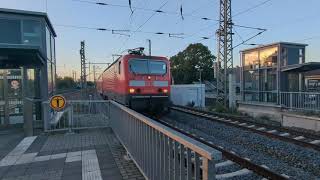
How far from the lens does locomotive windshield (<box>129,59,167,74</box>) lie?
13.8 meters

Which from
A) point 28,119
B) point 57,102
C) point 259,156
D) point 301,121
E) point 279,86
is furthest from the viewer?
point 279,86

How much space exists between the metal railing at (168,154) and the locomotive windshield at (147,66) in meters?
8.44

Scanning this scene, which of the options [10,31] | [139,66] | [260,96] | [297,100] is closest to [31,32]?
[10,31]

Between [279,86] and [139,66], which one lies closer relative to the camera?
[139,66]

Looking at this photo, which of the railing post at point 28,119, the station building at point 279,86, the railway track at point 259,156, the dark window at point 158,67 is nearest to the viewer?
the railway track at point 259,156

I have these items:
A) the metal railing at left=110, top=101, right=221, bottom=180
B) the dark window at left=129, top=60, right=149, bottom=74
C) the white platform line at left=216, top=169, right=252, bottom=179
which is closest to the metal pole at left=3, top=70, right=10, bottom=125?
the dark window at left=129, top=60, right=149, bottom=74

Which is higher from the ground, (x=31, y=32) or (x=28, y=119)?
(x=31, y=32)

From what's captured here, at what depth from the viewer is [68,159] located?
21.0 ft

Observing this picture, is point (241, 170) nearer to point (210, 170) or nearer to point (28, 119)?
point (210, 170)

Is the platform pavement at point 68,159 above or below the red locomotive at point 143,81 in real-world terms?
below

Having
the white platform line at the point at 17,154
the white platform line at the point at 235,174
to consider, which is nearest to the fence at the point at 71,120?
the white platform line at the point at 17,154

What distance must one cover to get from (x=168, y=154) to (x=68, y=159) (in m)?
3.75

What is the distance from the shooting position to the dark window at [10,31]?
12.7 m

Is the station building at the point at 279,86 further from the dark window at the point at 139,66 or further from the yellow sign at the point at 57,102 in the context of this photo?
the yellow sign at the point at 57,102
